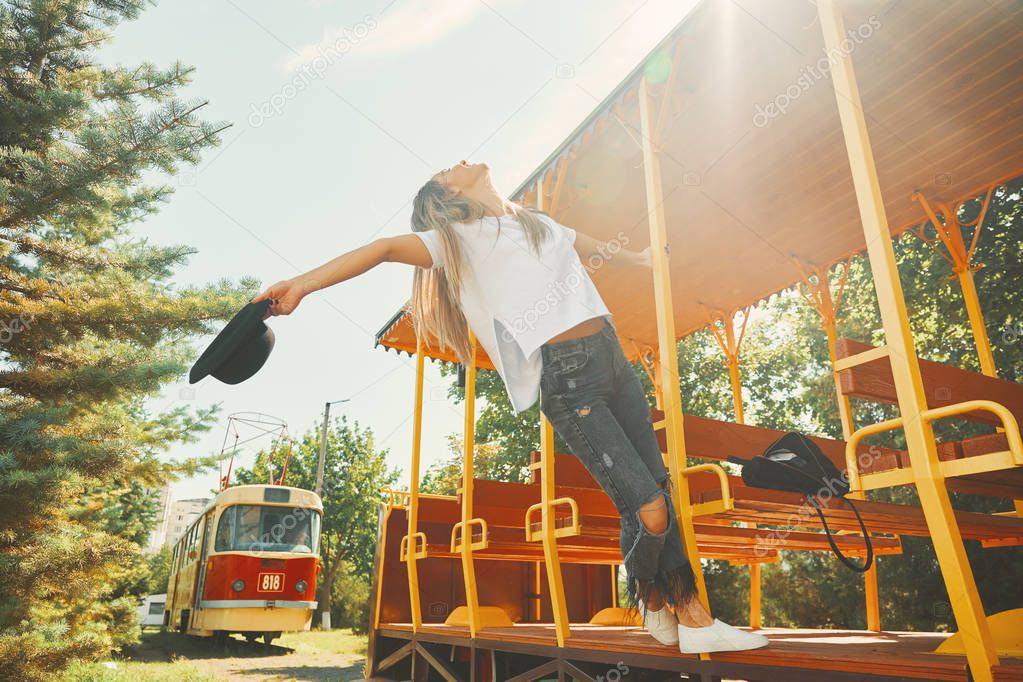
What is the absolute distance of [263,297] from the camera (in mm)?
1941

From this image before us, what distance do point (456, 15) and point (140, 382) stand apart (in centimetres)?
388

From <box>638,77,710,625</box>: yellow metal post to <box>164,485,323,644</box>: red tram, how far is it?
10518mm

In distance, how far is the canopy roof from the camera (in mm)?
3566

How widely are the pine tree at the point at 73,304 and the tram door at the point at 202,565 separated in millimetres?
6310

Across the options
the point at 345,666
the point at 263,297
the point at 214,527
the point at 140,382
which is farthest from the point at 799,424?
the point at 263,297

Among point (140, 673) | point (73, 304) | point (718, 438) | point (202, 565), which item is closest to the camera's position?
point (718, 438)

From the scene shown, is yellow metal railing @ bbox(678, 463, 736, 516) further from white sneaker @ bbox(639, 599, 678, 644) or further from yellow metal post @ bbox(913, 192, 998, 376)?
yellow metal post @ bbox(913, 192, 998, 376)

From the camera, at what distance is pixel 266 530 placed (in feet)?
40.0

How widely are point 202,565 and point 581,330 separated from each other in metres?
12.3

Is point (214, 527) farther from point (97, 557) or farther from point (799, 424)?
point (799, 424)

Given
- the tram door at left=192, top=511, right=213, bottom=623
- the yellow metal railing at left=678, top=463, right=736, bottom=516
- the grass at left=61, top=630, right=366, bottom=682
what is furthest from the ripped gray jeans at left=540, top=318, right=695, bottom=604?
the tram door at left=192, top=511, right=213, bottom=623

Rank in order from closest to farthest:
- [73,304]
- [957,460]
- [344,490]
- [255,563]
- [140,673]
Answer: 1. [957,460]
2. [73,304]
3. [140,673]
4. [255,563]
5. [344,490]

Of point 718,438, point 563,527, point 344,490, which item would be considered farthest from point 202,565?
point 344,490

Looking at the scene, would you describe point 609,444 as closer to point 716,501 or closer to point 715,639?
point 716,501
